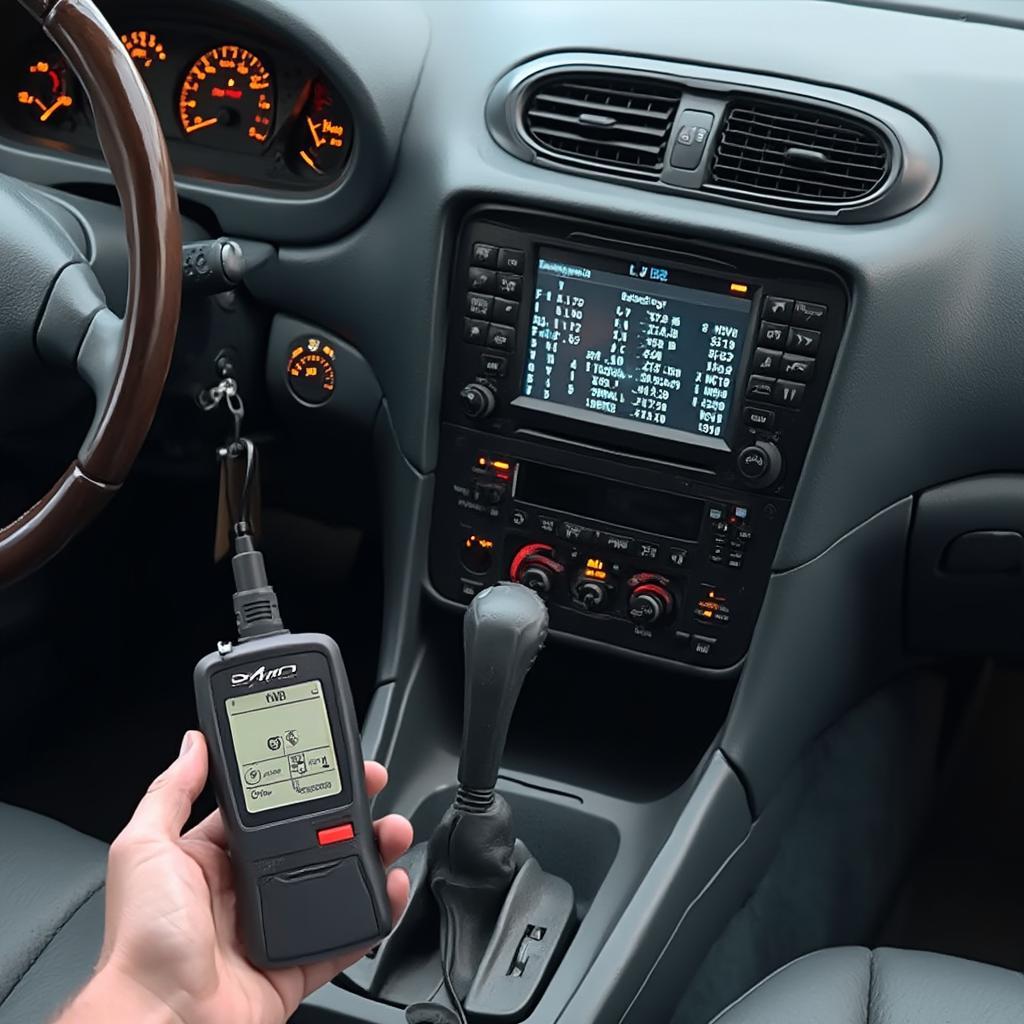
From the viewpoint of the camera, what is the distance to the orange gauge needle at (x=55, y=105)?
1789 millimetres

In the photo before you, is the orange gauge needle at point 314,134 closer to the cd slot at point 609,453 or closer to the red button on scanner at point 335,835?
the cd slot at point 609,453

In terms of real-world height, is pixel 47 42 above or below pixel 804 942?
above

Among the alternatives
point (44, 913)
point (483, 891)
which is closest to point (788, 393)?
point (483, 891)

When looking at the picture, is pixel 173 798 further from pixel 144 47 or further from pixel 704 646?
pixel 144 47

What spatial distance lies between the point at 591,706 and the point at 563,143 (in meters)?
0.64

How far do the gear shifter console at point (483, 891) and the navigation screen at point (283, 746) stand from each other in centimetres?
22

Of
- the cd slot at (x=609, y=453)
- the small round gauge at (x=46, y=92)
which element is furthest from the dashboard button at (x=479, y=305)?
the small round gauge at (x=46, y=92)

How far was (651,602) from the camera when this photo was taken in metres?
1.59

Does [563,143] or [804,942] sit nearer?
[563,143]

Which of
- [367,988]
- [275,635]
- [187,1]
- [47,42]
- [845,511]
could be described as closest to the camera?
[275,635]

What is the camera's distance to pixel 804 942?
1.85 m

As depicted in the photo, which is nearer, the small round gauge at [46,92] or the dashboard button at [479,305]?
the dashboard button at [479,305]

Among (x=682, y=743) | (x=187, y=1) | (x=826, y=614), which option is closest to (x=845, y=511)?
(x=826, y=614)

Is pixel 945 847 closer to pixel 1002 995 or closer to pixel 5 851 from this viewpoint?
pixel 1002 995
